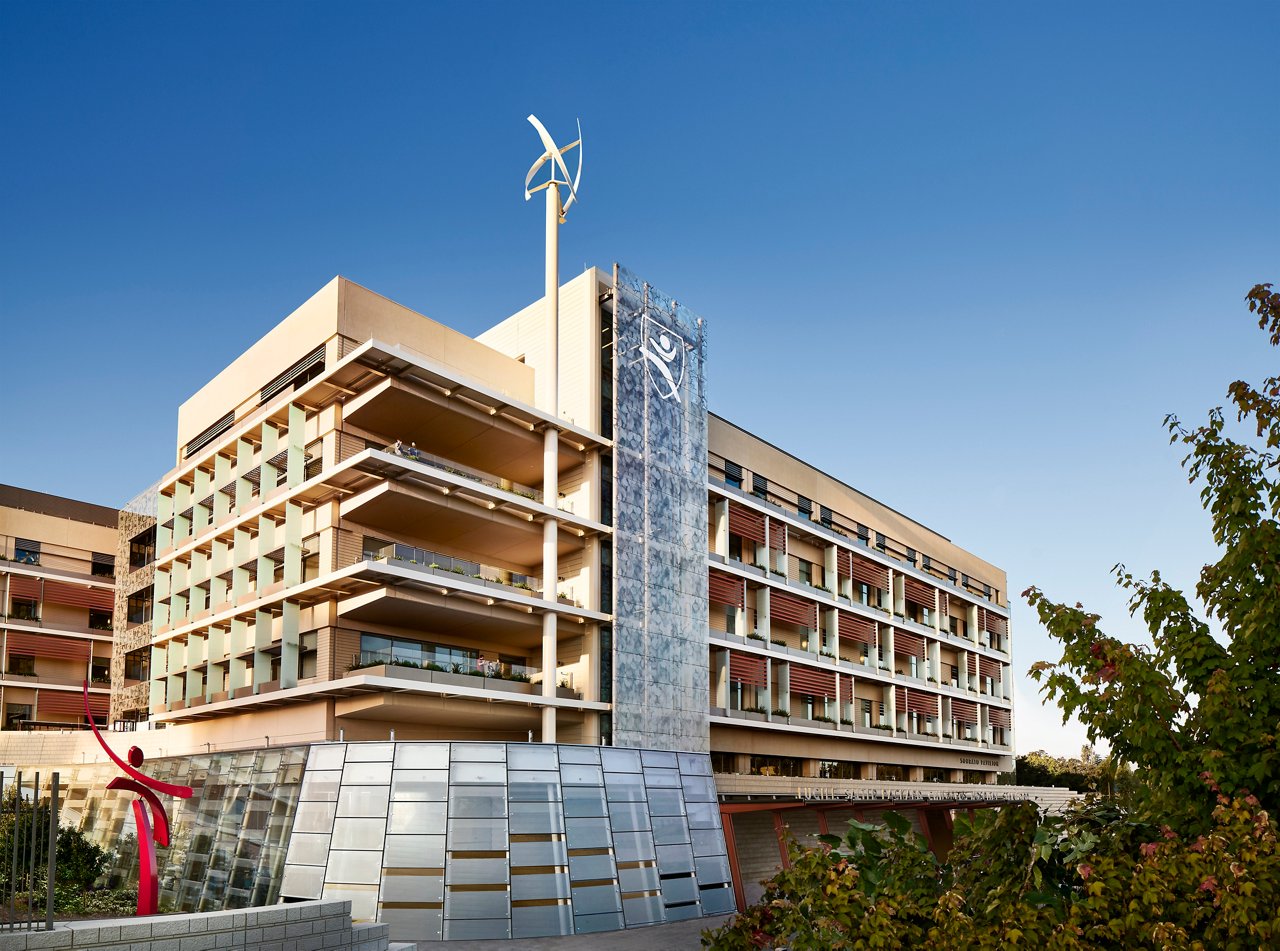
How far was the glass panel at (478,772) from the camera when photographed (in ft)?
103

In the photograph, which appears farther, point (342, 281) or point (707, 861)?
point (342, 281)

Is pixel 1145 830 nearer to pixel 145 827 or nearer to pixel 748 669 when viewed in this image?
pixel 145 827

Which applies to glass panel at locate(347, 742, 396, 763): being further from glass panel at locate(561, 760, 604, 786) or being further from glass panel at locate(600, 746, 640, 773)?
glass panel at locate(600, 746, 640, 773)

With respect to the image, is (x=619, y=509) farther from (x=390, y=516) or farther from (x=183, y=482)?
(x=183, y=482)

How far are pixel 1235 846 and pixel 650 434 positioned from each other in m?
40.5

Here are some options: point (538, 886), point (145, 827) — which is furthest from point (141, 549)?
point (145, 827)

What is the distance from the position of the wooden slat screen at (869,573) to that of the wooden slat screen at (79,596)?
4390 cm

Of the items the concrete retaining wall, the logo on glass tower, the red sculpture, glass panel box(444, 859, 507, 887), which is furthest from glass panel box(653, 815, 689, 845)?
the logo on glass tower

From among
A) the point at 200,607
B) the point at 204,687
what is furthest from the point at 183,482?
the point at 204,687

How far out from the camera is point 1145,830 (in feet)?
31.1

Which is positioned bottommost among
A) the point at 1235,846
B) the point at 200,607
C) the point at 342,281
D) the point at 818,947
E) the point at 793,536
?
the point at 818,947

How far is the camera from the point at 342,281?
43.1 meters

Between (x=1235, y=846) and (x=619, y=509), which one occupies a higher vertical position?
(x=619, y=509)

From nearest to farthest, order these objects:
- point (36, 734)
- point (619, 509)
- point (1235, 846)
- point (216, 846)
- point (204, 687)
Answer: point (1235, 846) → point (216, 846) → point (619, 509) → point (204, 687) → point (36, 734)
